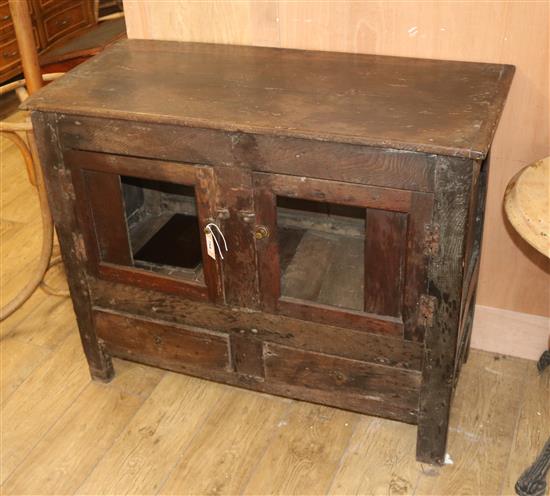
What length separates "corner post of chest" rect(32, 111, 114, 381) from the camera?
175cm

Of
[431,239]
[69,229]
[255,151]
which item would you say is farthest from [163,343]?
[431,239]

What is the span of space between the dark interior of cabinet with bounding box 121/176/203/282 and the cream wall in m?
0.43

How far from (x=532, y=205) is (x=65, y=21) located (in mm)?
4044

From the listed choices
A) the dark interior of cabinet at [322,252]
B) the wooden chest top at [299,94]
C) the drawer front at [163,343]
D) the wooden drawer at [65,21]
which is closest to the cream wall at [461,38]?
the wooden chest top at [299,94]

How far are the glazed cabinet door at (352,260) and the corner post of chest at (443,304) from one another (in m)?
0.03

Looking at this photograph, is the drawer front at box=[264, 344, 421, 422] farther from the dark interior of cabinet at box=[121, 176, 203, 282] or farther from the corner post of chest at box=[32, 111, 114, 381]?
the corner post of chest at box=[32, 111, 114, 381]

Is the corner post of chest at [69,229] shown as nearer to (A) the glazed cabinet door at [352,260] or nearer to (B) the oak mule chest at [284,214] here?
(B) the oak mule chest at [284,214]

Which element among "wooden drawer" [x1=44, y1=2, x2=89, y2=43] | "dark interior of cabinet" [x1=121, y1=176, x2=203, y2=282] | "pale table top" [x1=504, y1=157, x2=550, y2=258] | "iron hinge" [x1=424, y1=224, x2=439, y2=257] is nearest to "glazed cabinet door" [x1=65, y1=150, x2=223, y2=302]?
"dark interior of cabinet" [x1=121, y1=176, x2=203, y2=282]

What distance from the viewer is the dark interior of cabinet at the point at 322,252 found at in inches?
71.6

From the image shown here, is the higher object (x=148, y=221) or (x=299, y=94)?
(x=299, y=94)

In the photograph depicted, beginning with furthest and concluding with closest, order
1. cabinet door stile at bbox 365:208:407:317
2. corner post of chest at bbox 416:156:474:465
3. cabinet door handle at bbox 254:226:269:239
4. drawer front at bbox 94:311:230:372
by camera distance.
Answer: drawer front at bbox 94:311:230:372
cabinet door handle at bbox 254:226:269:239
cabinet door stile at bbox 365:208:407:317
corner post of chest at bbox 416:156:474:465

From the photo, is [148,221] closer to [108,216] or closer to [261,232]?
[108,216]

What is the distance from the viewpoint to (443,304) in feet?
5.31

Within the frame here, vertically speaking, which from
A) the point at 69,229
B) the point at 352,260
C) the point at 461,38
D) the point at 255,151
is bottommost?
the point at 352,260
